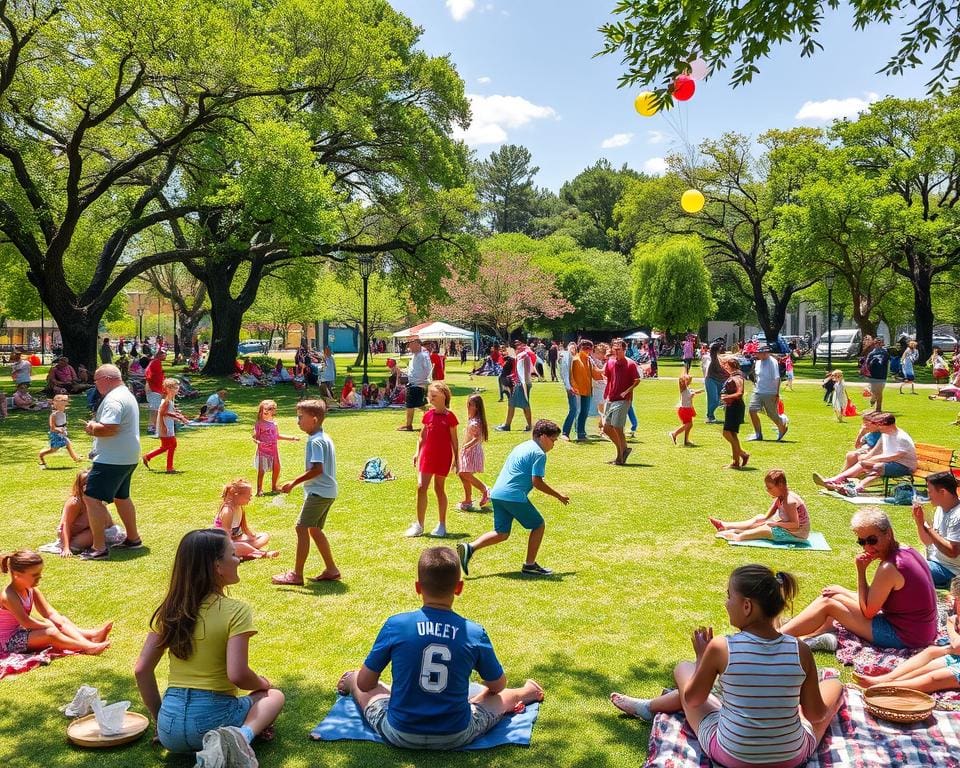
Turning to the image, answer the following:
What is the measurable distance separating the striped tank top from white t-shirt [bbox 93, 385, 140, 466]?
5.56 m

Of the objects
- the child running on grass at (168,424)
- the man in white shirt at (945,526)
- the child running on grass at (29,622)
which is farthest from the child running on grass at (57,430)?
the man in white shirt at (945,526)

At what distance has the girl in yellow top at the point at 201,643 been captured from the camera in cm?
374

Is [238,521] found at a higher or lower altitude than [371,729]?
higher

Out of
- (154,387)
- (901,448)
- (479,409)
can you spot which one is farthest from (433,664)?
(154,387)

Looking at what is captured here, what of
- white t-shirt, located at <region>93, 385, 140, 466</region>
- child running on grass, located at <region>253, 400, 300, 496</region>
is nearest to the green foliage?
child running on grass, located at <region>253, 400, 300, 496</region>

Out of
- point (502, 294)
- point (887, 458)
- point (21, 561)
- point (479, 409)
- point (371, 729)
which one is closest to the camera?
point (371, 729)

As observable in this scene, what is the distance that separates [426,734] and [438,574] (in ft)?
2.66

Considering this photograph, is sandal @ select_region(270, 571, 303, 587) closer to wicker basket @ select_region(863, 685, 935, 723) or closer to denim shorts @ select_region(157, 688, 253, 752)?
denim shorts @ select_region(157, 688, 253, 752)

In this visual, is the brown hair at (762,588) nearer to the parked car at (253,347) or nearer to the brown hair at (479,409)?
the brown hair at (479,409)

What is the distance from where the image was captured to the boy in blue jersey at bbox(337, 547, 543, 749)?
382 centimetres

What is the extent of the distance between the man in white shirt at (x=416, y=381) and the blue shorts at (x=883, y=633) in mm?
12221

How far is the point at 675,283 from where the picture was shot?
50281 mm

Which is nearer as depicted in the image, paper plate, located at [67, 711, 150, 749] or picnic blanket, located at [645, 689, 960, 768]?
picnic blanket, located at [645, 689, 960, 768]

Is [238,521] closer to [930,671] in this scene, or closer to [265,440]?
[265,440]
